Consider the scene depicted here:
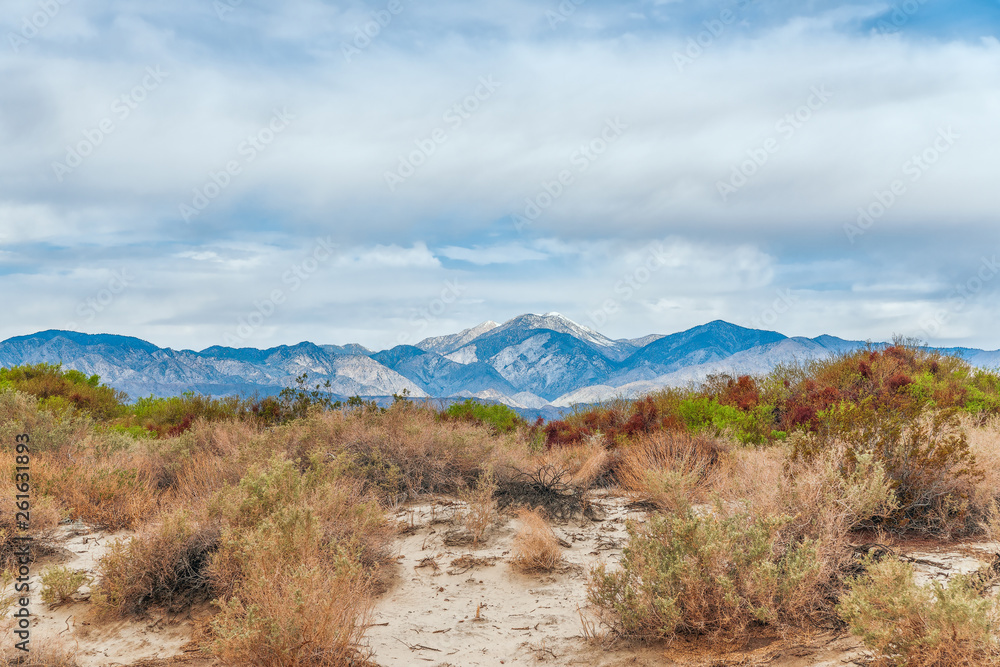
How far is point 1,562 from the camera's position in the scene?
7.03 metres

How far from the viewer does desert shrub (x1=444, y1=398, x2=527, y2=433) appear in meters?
17.9

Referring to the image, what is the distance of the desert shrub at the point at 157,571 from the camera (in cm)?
612

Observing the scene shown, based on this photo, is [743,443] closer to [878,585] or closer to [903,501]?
[903,501]

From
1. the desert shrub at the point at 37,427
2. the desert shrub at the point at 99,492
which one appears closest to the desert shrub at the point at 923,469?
the desert shrub at the point at 99,492

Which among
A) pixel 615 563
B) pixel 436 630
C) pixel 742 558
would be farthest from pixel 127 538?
pixel 742 558

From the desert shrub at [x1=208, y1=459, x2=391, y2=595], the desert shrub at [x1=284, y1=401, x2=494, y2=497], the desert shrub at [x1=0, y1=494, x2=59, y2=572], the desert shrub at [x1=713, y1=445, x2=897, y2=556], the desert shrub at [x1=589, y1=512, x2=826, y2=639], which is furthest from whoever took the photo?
the desert shrub at [x1=284, y1=401, x2=494, y2=497]

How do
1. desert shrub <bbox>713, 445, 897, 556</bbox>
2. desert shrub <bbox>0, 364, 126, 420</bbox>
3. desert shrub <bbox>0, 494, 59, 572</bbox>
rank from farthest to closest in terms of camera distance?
1. desert shrub <bbox>0, 364, 126, 420</bbox>
2. desert shrub <bbox>0, 494, 59, 572</bbox>
3. desert shrub <bbox>713, 445, 897, 556</bbox>

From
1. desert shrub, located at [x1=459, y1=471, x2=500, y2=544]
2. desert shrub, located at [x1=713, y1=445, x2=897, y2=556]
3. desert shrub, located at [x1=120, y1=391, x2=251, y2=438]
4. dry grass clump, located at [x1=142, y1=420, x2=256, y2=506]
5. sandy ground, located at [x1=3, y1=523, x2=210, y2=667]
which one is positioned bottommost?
sandy ground, located at [x1=3, y1=523, x2=210, y2=667]

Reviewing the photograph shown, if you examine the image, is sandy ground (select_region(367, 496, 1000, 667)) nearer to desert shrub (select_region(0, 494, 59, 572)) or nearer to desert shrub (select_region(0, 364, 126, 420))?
desert shrub (select_region(0, 494, 59, 572))

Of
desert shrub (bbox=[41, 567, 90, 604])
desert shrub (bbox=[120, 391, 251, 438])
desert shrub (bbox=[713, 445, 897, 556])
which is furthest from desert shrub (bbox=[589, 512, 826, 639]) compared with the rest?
desert shrub (bbox=[120, 391, 251, 438])

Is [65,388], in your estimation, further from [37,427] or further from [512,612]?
[512,612]

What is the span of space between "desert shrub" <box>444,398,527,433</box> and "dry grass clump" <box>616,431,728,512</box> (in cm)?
625

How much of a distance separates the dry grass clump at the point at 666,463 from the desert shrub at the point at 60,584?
7.13 m

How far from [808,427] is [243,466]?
10328mm
